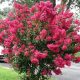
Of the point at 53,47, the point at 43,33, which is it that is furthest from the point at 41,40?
the point at 53,47

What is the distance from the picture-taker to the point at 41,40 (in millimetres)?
10906

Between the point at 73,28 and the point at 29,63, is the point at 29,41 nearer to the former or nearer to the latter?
the point at 29,63

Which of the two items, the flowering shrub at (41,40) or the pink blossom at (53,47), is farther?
the flowering shrub at (41,40)

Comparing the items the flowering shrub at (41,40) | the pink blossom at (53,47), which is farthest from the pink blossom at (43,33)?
the pink blossom at (53,47)

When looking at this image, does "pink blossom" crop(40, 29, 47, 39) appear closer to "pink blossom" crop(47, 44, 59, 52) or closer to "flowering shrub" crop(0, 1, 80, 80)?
"flowering shrub" crop(0, 1, 80, 80)

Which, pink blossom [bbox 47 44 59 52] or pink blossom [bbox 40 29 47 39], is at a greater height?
pink blossom [bbox 40 29 47 39]

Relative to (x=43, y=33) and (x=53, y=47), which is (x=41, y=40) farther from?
(x=53, y=47)

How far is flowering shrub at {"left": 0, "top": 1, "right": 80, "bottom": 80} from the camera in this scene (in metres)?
10.8

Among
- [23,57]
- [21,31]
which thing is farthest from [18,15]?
[23,57]

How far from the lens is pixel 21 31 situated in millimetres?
11102

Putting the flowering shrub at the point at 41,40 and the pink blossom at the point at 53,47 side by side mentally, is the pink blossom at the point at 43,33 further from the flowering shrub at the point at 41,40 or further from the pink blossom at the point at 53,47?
the pink blossom at the point at 53,47

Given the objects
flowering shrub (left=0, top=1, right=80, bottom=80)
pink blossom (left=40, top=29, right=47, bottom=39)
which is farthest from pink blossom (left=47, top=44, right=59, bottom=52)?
pink blossom (left=40, top=29, right=47, bottom=39)

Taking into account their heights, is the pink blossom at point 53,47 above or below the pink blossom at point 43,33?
below

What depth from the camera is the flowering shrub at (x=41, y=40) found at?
10812mm
